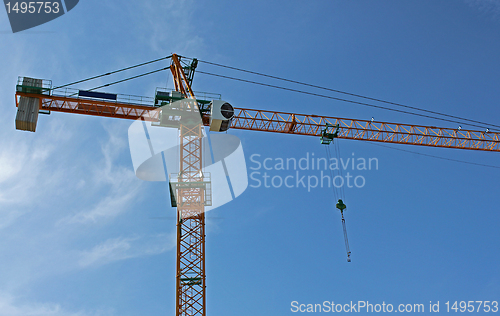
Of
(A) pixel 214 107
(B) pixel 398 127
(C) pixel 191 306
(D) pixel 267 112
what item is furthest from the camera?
(B) pixel 398 127

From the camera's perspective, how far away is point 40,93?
42.4 meters

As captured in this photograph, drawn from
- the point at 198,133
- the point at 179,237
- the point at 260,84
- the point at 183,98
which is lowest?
the point at 179,237

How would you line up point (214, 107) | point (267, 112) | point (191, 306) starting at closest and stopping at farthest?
point (191, 306) → point (214, 107) → point (267, 112)

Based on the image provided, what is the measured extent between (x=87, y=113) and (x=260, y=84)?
21679 millimetres

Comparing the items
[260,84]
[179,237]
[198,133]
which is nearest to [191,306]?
[179,237]

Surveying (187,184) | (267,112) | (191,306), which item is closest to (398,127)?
(267,112)

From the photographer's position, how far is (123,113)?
44.9 m

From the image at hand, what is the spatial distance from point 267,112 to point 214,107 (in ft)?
30.4

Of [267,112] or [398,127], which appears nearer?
[267,112]

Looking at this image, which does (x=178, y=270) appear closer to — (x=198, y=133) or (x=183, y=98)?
(x=198, y=133)

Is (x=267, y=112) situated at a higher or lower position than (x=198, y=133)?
higher

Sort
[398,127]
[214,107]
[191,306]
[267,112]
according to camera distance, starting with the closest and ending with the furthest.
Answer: [191,306], [214,107], [267,112], [398,127]

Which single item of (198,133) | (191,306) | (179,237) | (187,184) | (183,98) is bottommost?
(191,306)

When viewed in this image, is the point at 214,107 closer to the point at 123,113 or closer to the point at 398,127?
the point at 123,113
